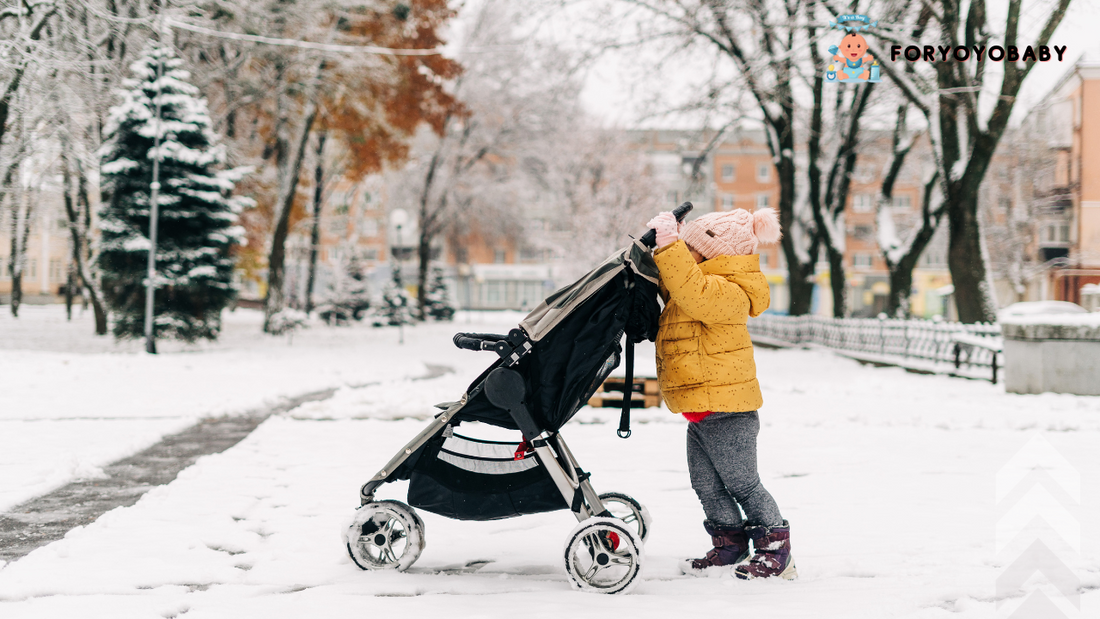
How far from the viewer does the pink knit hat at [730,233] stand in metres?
3.33

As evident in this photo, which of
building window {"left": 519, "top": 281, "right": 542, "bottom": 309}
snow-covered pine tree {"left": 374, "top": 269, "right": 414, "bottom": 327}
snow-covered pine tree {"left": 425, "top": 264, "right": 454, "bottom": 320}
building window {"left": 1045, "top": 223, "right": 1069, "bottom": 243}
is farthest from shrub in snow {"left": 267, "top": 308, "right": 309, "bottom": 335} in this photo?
building window {"left": 519, "top": 281, "right": 542, "bottom": 309}

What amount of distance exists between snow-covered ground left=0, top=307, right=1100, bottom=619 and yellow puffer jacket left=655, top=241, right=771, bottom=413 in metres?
0.73

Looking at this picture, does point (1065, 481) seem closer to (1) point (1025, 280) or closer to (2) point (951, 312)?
(1) point (1025, 280)

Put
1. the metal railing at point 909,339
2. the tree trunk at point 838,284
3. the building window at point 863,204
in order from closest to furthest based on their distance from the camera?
the metal railing at point 909,339
the tree trunk at point 838,284
the building window at point 863,204

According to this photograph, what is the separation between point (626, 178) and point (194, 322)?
24496mm

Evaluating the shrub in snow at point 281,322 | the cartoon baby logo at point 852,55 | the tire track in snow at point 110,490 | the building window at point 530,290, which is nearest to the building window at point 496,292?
the building window at point 530,290

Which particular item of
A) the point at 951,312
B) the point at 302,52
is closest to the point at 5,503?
the point at 302,52

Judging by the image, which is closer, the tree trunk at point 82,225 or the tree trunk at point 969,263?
the tree trunk at point 969,263

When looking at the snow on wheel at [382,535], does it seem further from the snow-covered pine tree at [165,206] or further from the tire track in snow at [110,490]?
the snow-covered pine tree at [165,206]

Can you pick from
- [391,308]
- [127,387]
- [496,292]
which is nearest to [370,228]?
[496,292]

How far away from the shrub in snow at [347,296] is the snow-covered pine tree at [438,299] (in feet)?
12.1

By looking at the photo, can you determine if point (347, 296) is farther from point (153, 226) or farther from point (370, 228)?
point (370, 228)

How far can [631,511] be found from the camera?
12.1 ft

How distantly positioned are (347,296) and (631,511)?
38.5 meters
